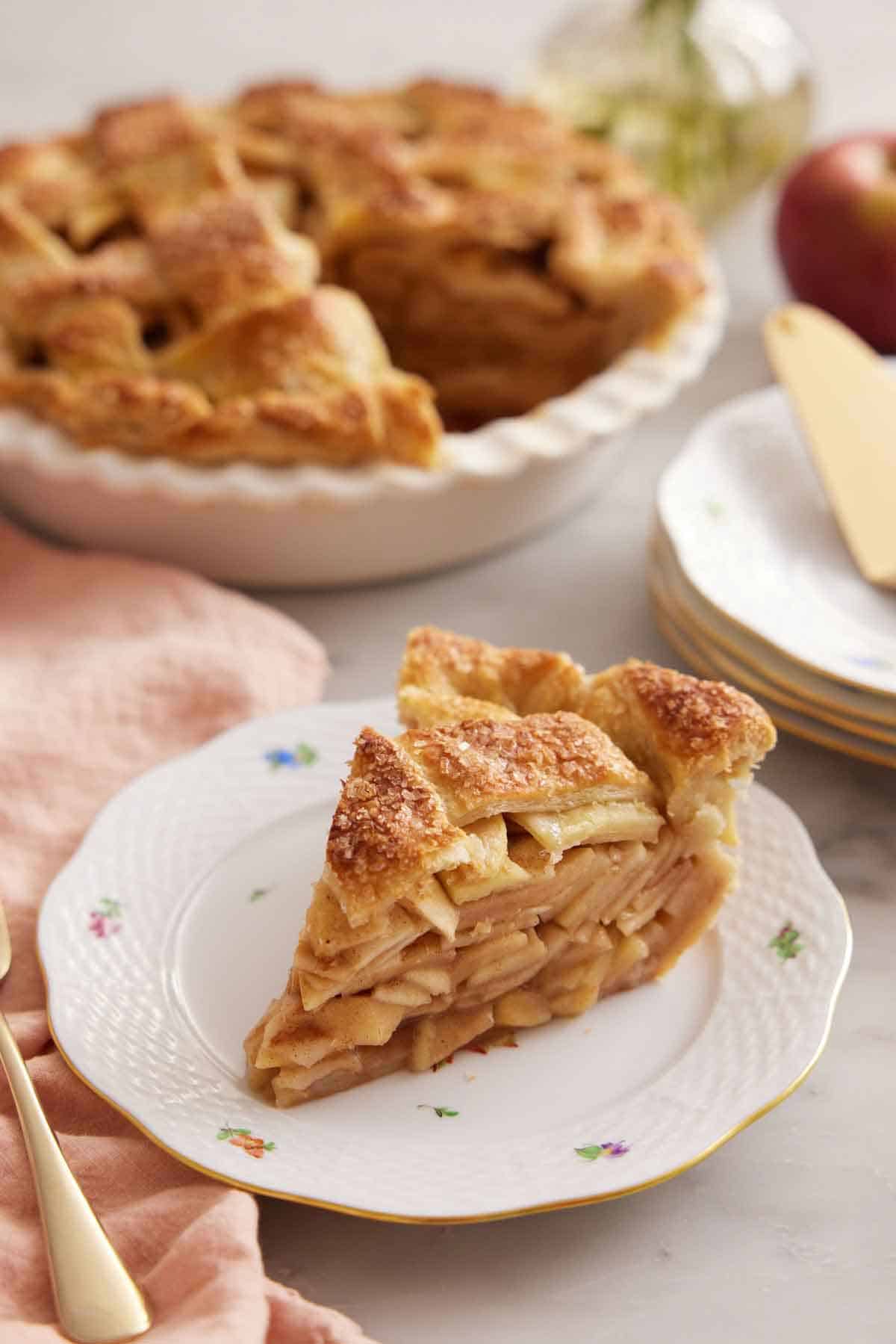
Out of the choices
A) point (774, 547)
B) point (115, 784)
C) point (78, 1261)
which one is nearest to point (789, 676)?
point (774, 547)

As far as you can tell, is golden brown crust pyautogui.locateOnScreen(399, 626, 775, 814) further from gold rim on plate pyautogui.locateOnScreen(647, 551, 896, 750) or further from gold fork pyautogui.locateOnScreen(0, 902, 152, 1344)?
gold fork pyautogui.locateOnScreen(0, 902, 152, 1344)

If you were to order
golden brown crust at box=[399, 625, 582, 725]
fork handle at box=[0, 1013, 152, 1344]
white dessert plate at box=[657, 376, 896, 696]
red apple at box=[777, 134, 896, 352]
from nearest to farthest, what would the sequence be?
fork handle at box=[0, 1013, 152, 1344] < golden brown crust at box=[399, 625, 582, 725] < white dessert plate at box=[657, 376, 896, 696] < red apple at box=[777, 134, 896, 352]

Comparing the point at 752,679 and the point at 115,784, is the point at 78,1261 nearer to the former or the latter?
the point at 115,784

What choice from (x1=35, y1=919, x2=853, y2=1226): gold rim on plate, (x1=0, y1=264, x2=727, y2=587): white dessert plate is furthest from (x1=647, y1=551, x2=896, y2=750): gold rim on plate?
(x1=35, y1=919, x2=853, y2=1226): gold rim on plate

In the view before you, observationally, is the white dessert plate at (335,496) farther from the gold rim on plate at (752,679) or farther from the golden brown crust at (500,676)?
the golden brown crust at (500,676)

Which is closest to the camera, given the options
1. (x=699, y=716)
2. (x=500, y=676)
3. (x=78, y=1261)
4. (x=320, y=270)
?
(x=78, y=1261)

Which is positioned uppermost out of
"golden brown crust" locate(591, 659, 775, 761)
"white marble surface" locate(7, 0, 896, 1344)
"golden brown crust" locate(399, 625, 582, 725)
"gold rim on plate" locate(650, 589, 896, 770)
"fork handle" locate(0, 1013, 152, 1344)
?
"golden brown crust" locate(591, 659, 775, 761)

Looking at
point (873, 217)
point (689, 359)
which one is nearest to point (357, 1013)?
point (689, 359)
